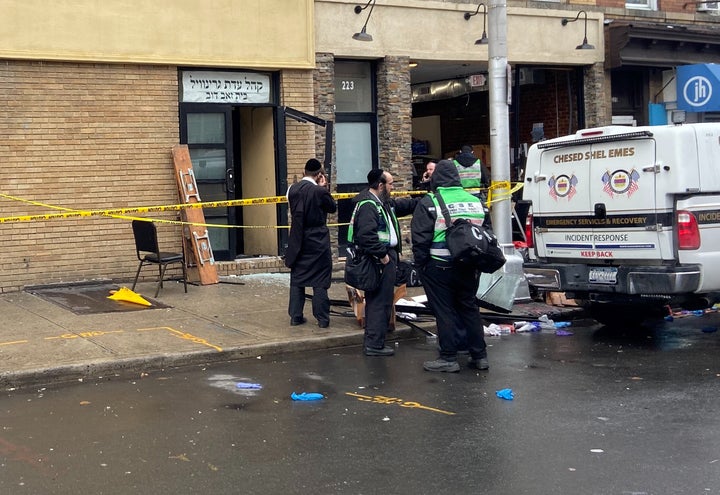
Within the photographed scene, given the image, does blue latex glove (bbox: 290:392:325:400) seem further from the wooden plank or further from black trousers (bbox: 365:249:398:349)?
the wooden plank

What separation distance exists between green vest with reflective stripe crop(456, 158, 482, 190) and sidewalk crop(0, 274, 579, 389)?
164 centimetres

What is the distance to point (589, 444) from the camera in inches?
A: 244

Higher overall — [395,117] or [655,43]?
[655,43]

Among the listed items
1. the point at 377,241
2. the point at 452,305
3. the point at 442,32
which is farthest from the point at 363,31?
the point at 452,305

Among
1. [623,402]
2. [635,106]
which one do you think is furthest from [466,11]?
[623,402]

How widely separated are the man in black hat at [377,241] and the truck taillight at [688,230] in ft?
8.99

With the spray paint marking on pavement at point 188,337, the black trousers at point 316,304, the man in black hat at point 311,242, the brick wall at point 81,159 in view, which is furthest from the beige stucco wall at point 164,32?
the black trousers at point 316,304

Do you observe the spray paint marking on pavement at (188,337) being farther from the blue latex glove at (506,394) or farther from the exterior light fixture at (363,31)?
the exterior light fixture at (363,31)

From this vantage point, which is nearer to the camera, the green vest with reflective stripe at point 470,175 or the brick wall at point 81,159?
the brick wall at point 81,159

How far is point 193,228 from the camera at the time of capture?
13422 millimetres

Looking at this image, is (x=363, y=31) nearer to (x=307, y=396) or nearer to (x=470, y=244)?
(x=470, y=244)

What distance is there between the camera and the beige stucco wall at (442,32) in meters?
15.2

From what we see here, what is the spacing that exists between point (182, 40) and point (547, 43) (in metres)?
6.99

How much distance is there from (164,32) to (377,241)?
6071mm
